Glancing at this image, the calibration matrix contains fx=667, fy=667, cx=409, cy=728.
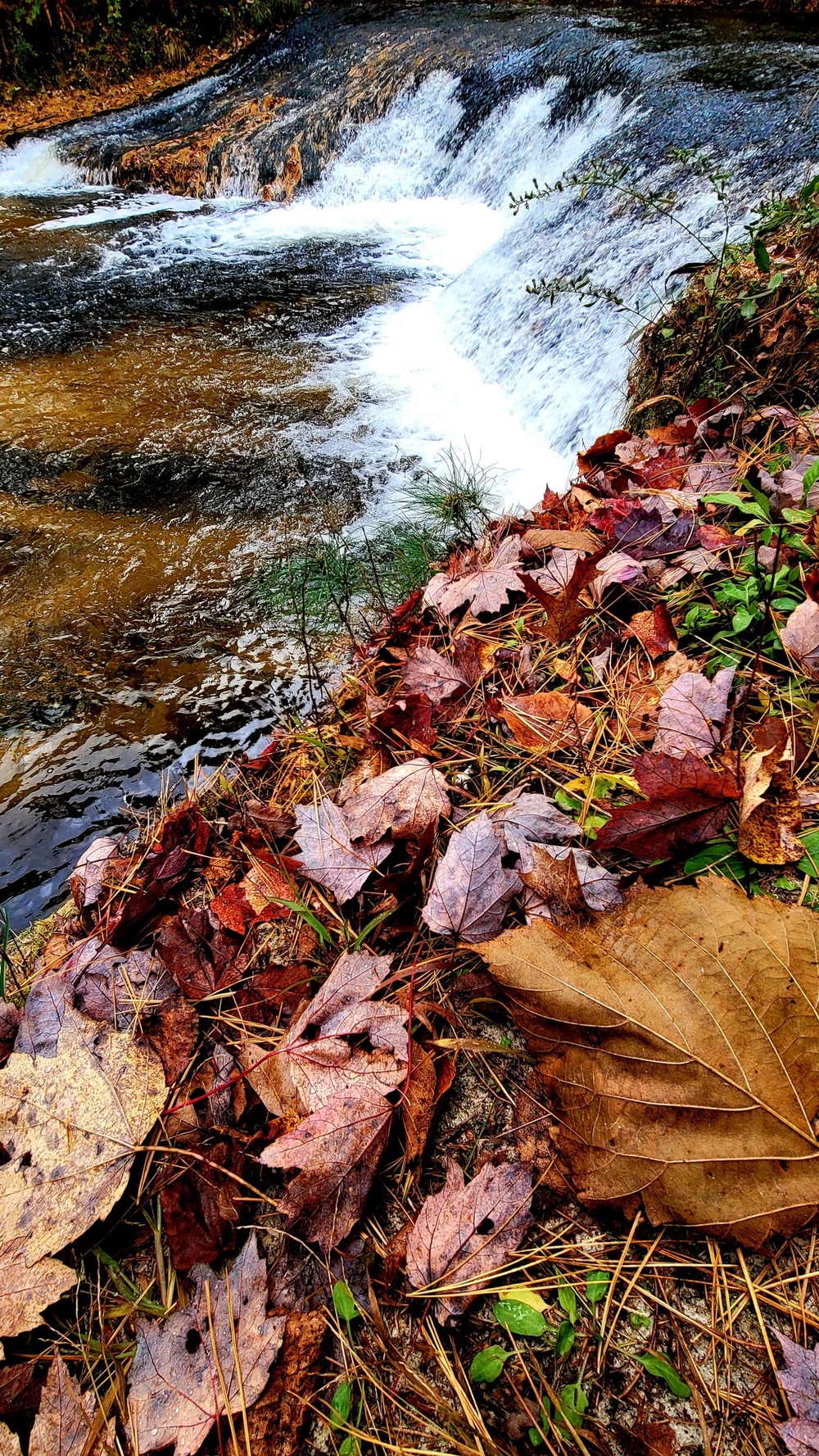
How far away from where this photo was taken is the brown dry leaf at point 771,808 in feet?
3.43

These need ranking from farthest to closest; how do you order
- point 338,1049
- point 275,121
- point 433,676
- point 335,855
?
point 275,121, point 433,676, point 335,855, point 338,1049

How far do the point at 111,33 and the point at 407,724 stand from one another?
1763cm

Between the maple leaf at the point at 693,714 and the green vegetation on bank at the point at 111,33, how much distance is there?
1741 centimetres

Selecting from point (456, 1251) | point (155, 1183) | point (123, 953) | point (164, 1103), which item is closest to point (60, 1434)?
point (155, 1183)

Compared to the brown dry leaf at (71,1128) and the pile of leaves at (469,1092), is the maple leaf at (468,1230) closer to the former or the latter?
the pile of leaves at (469,1092)

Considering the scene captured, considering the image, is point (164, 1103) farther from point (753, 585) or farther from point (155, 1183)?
point (753, 585)

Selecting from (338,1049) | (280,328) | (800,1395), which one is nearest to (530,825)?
(338,1049)

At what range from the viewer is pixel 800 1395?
0.71 metres

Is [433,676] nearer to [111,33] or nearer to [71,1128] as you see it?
[71,1128]

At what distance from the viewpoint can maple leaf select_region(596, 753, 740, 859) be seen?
42.4 inches

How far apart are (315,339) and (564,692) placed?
5552mm

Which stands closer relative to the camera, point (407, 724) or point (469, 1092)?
point (469, 1092)

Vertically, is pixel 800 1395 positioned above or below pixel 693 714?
below

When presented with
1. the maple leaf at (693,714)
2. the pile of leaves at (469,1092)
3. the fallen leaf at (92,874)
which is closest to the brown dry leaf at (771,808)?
the pile of leaves at (469,1092)
